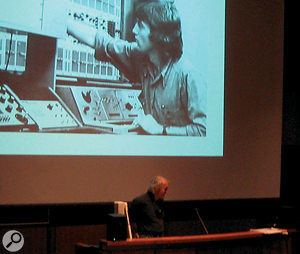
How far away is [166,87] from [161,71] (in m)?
0.18

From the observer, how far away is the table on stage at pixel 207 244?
3829mm

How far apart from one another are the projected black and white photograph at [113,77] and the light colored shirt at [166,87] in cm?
1

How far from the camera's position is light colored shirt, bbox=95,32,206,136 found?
5.17m

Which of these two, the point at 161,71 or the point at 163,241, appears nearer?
the point at 163,241

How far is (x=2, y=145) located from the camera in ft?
15.3

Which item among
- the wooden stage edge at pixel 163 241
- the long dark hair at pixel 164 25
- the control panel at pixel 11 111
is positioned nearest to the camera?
the wooden stage edge at pixel 163 241

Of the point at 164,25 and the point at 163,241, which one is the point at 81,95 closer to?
the point at 164,25

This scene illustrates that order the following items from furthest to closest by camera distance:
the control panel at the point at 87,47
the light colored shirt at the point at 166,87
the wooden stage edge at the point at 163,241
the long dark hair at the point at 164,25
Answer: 1. the long dark hair at the point at 164,25
2. the light colored shirt at the point at 166,87
3. the control panel at the point at 87,47
4. the wooden stage edge at the point at 163,241

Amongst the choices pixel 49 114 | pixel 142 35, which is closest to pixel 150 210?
pixel 49 114

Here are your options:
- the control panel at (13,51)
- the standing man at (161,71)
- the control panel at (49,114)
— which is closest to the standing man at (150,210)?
the standing man at (161,71)

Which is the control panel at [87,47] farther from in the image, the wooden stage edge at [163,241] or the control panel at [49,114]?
the wooden stage edge at [163,241]

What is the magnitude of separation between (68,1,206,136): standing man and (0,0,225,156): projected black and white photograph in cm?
1

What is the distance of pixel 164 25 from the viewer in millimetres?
5406

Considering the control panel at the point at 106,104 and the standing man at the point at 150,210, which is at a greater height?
the control panel at the point at 106,104
